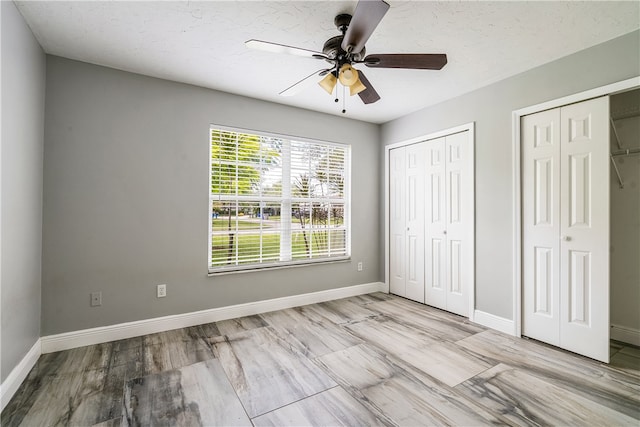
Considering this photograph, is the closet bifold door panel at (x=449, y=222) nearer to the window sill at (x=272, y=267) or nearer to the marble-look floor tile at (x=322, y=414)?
the window sill at (x=272, y=267)

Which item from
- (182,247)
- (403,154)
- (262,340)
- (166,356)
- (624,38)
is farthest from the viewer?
(403,154)

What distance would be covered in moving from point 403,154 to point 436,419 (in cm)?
317

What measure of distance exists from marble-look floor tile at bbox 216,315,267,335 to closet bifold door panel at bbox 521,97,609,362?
8.70ft

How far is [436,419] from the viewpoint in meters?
1.68

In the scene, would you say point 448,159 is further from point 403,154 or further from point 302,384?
point 302,384

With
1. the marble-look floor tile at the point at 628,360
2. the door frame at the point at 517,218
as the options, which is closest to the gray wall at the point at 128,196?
the door frame at the point at 517,218

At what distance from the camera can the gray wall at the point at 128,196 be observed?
8.20 ft

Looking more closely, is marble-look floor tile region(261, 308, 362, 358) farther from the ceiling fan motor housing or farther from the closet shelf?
the closet shelf

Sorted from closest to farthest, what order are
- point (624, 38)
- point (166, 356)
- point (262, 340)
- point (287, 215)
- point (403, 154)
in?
point (624, 38)
point (166, 356)
point (262, 340)
point (287, 215)
point (403, 154)

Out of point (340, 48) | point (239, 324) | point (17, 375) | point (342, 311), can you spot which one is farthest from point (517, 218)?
point (17, 375)

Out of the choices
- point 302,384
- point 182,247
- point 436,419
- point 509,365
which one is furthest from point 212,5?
point 509,365

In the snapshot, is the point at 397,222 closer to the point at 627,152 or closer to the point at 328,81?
the point at 627,152

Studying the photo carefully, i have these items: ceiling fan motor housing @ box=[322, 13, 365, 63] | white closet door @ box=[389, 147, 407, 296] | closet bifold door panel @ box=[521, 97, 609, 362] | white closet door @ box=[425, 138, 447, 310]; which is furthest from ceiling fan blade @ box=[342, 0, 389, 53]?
white closet door @ box=[389, 147, 407, 296]

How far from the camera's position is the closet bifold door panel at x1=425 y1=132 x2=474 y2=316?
3.28m
